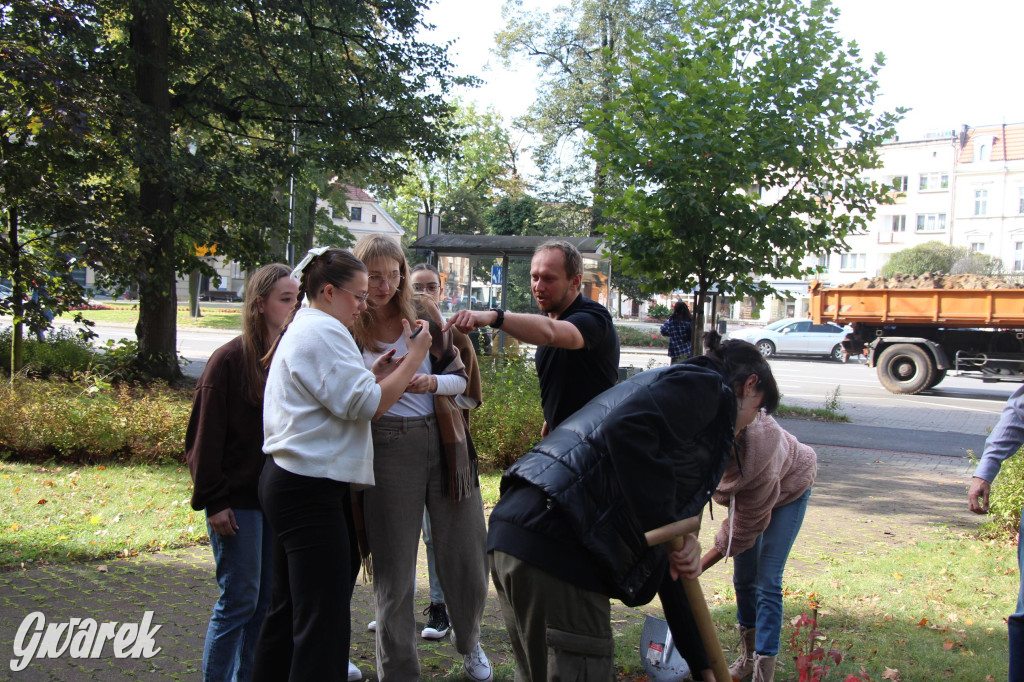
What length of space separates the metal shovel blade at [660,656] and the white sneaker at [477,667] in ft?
2.48

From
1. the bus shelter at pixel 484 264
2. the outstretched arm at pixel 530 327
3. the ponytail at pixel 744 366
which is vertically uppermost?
the bus shelter at pixel 484 264

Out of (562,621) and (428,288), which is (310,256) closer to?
(562,621)

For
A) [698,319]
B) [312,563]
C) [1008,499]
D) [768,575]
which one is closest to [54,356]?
[698,319]

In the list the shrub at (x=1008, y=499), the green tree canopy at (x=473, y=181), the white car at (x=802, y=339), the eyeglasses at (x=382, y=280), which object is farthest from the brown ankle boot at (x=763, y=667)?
the green tree canopy at (x=473, y=181)

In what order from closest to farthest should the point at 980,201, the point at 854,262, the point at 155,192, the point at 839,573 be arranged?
1. the point at 839,573
2. the point at 155,192
3. the point at 980,201
4. the point at 854,262

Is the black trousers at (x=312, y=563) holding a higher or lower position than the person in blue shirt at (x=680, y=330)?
lower

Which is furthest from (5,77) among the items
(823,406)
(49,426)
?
(823,406)

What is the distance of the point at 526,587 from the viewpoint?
2.06 metres

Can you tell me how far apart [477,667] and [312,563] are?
132 cm

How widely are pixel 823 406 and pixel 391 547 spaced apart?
14.5m

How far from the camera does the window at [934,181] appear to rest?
57.8 m

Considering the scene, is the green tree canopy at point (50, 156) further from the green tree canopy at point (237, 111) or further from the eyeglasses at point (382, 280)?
the eyeglasses at point (382, 280)

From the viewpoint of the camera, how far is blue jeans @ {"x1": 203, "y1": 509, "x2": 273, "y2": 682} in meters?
3.04

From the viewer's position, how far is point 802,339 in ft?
Answer: 102
